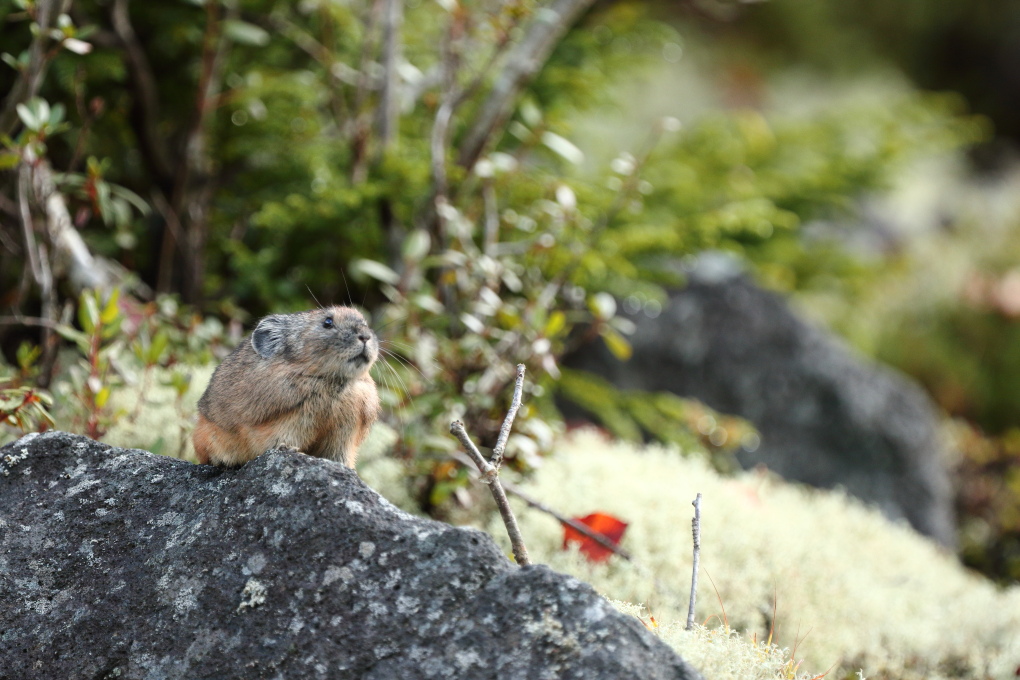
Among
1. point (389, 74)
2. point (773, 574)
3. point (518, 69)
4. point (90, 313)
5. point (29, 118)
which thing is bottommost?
point (773, 574)

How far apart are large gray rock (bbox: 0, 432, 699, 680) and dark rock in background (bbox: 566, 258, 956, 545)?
4.39m

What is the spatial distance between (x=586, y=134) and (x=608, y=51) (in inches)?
41.3

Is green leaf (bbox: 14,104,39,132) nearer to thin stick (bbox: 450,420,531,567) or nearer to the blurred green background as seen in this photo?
the blurred green background

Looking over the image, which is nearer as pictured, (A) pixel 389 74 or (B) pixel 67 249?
(B) pixel 67 249

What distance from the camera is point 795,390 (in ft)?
21.7

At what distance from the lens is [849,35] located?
20.3 meters

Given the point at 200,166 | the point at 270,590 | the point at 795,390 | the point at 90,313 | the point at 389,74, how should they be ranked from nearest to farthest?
the point at 270,590 → the point at 90,313 → the point at 389,74 → the point at 200,166 → the point at 795,390

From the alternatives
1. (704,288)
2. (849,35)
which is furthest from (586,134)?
(849,35)

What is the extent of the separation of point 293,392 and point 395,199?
243cm

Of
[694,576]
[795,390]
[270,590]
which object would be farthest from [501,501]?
[795,390]

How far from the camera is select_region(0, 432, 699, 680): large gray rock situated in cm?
218

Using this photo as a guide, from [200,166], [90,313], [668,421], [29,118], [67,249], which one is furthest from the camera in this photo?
[668,421]

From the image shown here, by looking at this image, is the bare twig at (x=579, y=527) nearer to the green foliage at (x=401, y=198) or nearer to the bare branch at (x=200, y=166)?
the green foliage at (x=401, y=198)

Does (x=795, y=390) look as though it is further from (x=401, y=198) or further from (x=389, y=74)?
(x=389, y=74)
